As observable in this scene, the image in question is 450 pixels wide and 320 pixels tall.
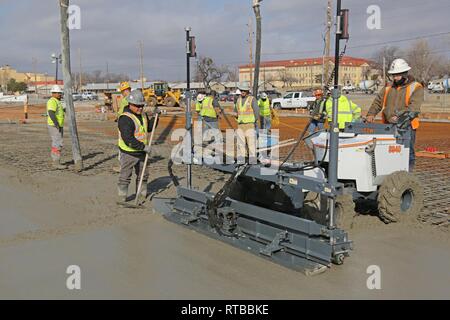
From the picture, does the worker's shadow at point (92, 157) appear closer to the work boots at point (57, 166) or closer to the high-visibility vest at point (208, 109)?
the work boots at point (57, 166)

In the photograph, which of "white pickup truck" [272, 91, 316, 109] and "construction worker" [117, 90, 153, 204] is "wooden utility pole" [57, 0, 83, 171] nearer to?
"construction worker" [117, 90, 153, 204]

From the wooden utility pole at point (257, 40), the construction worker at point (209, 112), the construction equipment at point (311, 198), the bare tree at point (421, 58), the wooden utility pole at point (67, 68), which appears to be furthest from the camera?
the bare tree at point (421, 58)

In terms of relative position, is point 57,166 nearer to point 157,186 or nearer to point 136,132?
point 157,186

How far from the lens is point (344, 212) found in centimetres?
623

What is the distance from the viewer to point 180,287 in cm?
439

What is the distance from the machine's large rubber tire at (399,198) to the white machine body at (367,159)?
0.17 metres

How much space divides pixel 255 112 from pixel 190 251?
6120mm

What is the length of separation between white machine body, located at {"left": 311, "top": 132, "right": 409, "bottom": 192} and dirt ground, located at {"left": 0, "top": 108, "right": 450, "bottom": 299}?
601 millimetres

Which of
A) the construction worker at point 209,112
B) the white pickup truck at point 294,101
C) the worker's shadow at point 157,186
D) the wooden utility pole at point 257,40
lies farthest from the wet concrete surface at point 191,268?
the white pickup truck at point 294,101

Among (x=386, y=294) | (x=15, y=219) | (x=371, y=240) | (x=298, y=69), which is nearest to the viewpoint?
(x=386, y=294)

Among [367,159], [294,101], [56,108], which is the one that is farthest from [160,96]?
[367,159]

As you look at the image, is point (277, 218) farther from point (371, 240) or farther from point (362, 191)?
point (362, 191)

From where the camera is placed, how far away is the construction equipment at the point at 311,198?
15.8 ft

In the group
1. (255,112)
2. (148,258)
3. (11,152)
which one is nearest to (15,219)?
(148,258)
